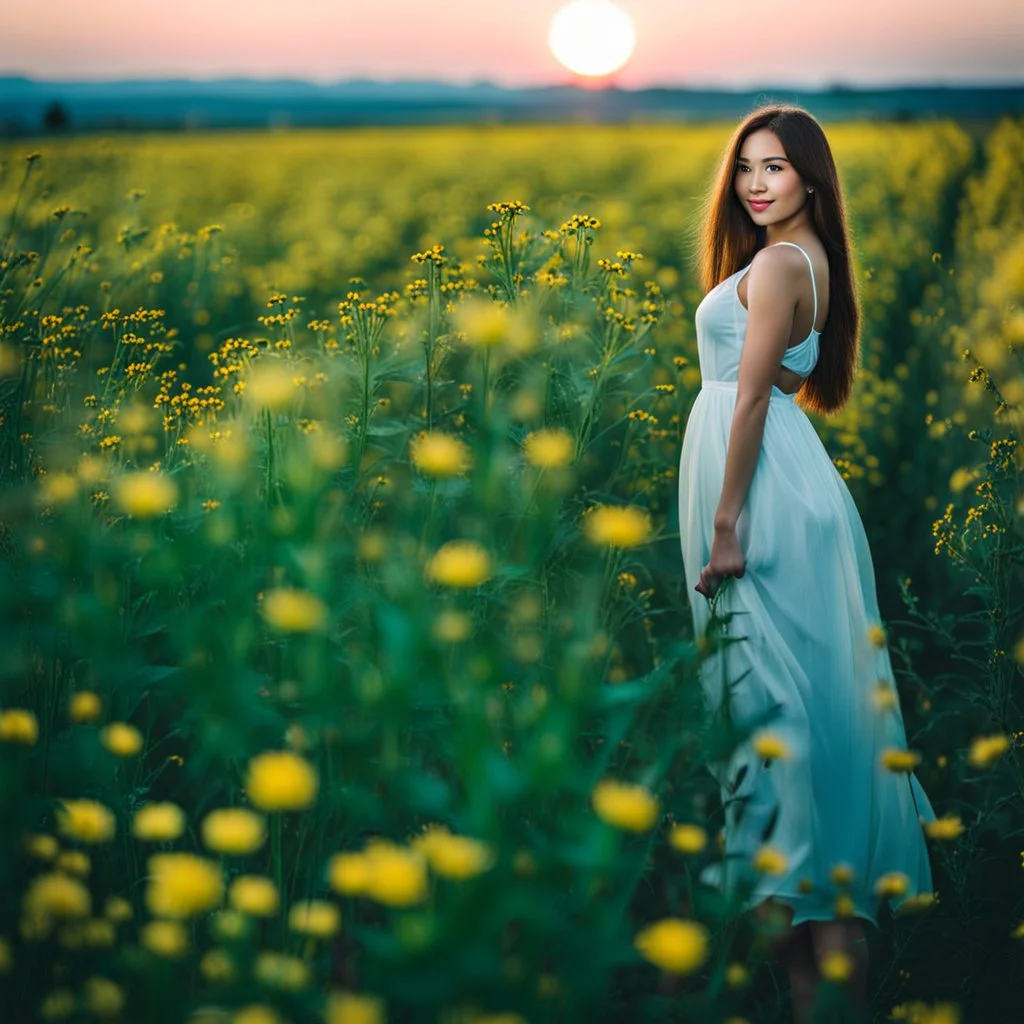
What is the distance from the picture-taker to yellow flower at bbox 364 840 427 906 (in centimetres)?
116

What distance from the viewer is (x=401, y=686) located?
1.26 m

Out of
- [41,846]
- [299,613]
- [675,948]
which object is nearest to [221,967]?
[41,846]

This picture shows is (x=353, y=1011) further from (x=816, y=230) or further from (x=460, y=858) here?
(x=816, y=230)

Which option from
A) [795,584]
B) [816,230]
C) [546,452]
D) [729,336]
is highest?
[816,230]

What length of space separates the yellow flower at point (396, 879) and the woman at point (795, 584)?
97 cm

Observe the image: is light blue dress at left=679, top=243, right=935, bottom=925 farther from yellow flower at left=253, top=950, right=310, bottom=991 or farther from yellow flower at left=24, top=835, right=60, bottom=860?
yellow flower at left=24, top=835, right=60, bottom=860

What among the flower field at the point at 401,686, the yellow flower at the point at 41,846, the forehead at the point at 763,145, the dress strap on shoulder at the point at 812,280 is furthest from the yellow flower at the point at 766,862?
the forehead at the point at 763,145

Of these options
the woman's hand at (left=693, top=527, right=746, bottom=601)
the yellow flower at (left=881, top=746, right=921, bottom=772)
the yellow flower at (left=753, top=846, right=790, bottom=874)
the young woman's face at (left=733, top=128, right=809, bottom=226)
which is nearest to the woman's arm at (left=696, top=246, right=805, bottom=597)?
the woman's hand at (left=693, top=527, right=746, bottom=601)

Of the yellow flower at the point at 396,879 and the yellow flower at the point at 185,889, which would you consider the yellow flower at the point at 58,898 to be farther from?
the yellow flower at the point at 396,879

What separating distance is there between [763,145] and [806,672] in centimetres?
114

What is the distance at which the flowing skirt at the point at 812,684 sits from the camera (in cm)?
209

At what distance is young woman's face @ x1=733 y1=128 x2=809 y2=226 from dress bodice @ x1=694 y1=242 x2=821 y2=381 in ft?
0.35

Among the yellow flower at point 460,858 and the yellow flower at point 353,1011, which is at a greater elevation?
the yellow flower at point 460,858

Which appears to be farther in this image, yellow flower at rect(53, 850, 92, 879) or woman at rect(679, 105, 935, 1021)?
woman at rect(679, 105, 935, 1021)
